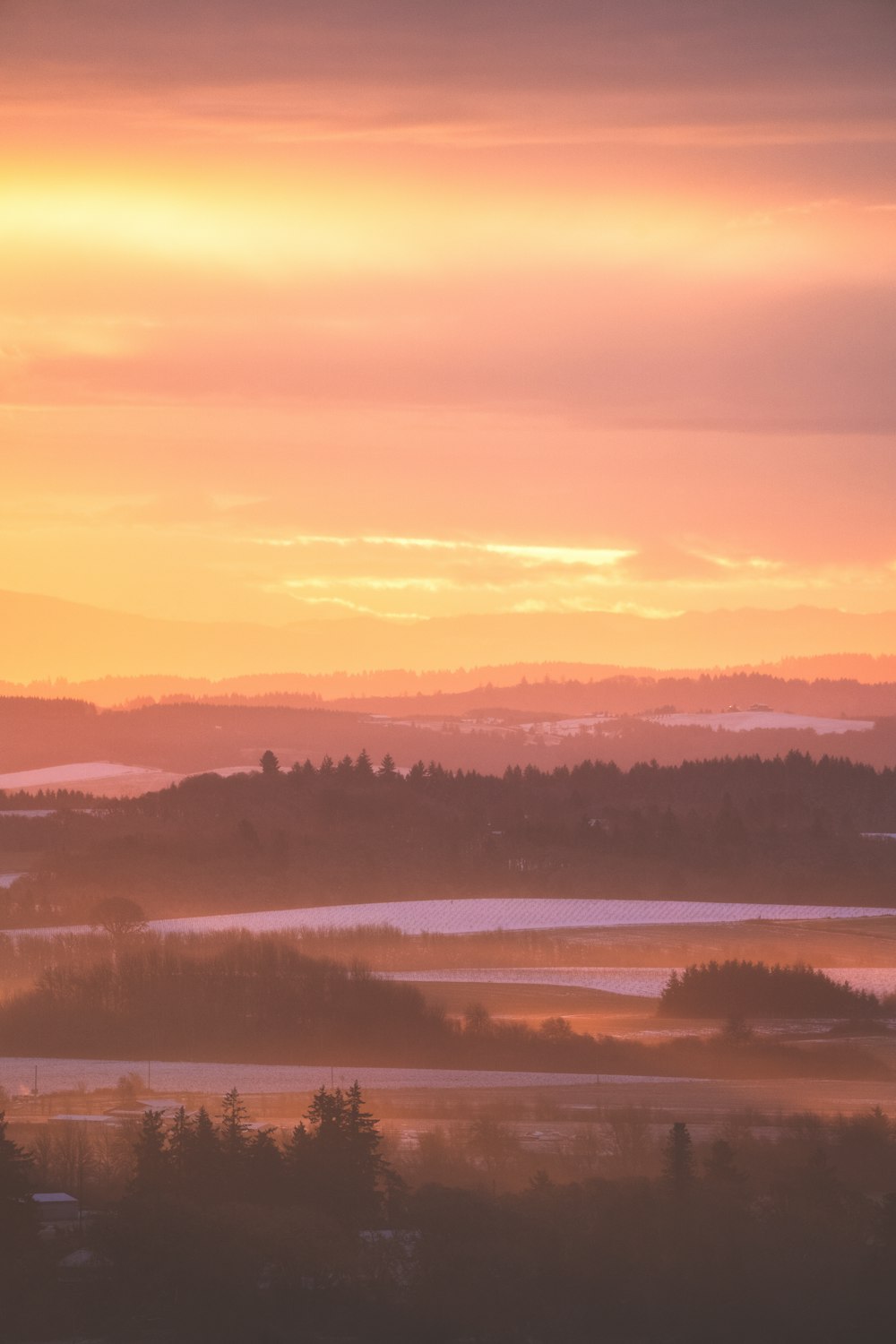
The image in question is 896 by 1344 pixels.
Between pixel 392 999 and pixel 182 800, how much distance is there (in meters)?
92.6

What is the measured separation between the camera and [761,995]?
3376 inches

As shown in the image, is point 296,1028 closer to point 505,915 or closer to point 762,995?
point 762,995

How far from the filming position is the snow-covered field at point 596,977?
91.2m

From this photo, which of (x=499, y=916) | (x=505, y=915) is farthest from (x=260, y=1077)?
(x=505, y=915)

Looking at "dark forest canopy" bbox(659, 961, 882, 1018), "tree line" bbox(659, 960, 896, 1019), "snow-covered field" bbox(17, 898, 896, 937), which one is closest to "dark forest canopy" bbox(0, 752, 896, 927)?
"snow-covered field" bbox(17, 898, 896, 937)

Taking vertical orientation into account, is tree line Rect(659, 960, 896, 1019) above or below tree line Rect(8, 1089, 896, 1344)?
above

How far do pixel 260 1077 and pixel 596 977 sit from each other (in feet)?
99.1

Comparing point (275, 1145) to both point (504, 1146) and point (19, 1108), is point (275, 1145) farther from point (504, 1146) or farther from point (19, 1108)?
point (19, 1108)

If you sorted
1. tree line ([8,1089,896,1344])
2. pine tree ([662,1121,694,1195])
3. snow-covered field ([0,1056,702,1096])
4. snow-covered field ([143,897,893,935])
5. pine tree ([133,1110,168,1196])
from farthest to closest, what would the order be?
1. snow-covered field ([143,897,893,935])
2. snow-covered field ([0,1056,702,1096])
3. pine tree ([133,1110,168,1196])
4. pine tree ([662,1121,694,1195])
5. tree line ([8,1089,896,1344])

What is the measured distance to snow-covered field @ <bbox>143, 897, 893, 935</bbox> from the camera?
4675 inches

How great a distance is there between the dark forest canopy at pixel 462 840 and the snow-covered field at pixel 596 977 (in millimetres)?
33195

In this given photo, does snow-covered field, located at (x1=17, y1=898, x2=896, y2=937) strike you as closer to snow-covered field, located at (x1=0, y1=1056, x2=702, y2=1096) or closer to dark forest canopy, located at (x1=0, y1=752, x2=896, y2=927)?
dark forest canopy, located at (x1=0, y1=752, x2=896, y2=927)

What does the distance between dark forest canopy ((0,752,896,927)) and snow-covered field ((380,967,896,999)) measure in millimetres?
33195

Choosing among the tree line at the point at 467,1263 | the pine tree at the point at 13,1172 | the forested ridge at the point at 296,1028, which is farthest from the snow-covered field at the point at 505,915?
the tree line at the point at 467,1263
